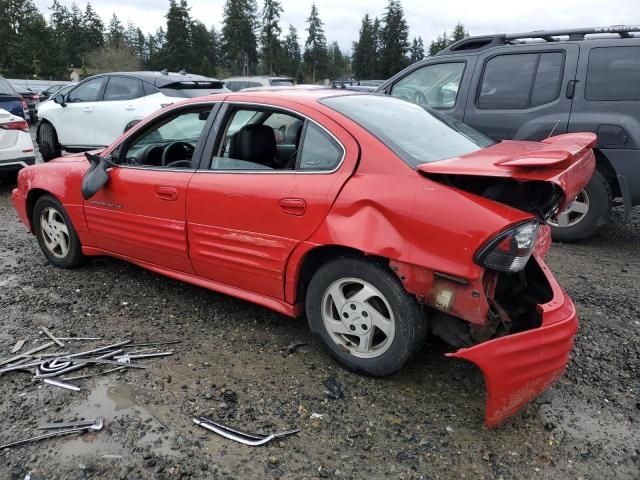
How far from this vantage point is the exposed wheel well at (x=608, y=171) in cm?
500

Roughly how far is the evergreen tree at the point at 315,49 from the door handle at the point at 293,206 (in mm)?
79485

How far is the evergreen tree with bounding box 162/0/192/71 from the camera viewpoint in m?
62.3

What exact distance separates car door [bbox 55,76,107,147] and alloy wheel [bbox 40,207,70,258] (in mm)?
4660

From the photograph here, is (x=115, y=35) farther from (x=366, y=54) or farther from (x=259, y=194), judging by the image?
(x=259, y=194)

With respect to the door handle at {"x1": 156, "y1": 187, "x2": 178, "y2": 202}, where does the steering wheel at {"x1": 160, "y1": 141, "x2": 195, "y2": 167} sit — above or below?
above

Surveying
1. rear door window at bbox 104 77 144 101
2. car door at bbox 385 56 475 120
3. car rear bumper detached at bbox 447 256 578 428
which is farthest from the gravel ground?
rear door window at bbox 104 77 144 101

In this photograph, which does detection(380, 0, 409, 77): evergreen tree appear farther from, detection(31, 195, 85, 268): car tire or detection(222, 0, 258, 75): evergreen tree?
detection(31, 195, 85, 268): car tire

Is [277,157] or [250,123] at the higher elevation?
[250,123]

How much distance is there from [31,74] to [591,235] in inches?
2212

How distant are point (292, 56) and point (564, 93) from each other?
87.6 metres

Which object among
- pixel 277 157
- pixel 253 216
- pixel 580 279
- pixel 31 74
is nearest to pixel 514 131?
pixel 580 279

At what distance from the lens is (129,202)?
380 centimetres

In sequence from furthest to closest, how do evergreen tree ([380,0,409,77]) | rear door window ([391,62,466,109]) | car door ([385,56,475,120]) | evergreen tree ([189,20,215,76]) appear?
1. evergreen tree ([380,0,409,77])
2. evergreen tree ([189,20,215,76])
3. rear door window ([391,62,466,109])
4. car door ([385,56,475,120])

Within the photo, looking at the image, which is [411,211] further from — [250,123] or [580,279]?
[580,279]
